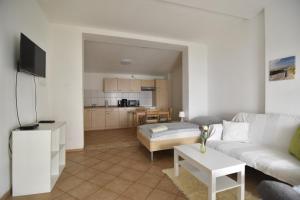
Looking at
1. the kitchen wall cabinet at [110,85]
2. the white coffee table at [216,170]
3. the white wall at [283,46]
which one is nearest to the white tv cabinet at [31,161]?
the white coffee table at [216,170]

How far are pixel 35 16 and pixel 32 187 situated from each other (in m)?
2.49

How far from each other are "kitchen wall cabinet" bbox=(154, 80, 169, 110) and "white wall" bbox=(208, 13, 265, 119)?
97.8 inches

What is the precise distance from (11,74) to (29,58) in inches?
11.7

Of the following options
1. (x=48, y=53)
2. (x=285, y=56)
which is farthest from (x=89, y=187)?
(x=285, y=56)

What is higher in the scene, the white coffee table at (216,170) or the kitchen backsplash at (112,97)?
the kitchen backsplash at (112,97)

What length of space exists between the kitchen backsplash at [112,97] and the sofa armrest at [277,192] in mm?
5701

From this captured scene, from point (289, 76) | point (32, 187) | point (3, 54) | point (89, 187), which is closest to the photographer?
point (3, 54)

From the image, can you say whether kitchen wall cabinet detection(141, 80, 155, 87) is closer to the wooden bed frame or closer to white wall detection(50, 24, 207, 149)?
white wall detection(50, 24, 207, 149)

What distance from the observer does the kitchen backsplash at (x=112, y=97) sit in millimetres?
5898

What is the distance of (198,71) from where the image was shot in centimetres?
430

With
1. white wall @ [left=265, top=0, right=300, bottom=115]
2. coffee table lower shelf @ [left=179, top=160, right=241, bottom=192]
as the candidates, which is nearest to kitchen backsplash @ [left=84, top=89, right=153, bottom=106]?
white wall @ [left=265, top=0, right=300, bottom=115]

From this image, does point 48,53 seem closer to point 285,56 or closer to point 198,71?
point 198,71

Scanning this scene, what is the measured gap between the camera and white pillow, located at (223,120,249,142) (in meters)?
2.49

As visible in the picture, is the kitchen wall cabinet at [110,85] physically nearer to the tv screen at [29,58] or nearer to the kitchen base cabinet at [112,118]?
the kitchen base cabinet at [112,118]
